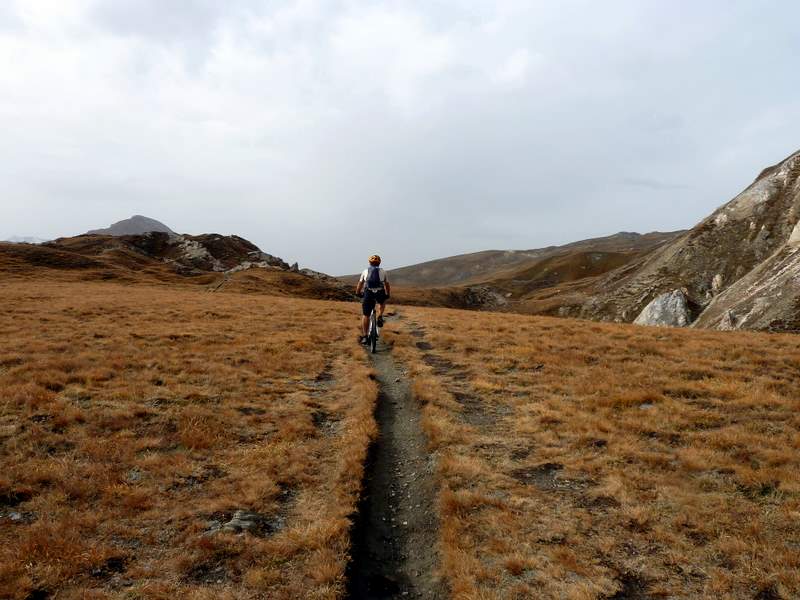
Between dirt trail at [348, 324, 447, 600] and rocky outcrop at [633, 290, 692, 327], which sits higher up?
rocky outcrop at [633, 290, 692, 327]

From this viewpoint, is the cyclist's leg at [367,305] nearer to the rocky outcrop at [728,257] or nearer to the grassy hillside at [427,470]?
the grassy hillside at [427,470]

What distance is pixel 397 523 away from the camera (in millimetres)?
8758

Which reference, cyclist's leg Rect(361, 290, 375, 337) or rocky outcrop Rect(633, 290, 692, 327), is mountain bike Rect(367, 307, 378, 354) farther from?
rocky outcrop Rect(633, 290, 692, 327)

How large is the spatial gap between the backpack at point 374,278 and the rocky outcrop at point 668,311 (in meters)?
45.2

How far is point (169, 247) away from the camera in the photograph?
9744 cm

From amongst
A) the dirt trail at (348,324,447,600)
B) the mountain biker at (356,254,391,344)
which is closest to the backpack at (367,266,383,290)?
the mountain biker at (356,254,391,344)

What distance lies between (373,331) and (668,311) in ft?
162

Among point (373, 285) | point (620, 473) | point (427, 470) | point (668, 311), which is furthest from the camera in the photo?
point (668, 311)

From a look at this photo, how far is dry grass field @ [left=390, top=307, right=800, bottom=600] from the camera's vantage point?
6.89m

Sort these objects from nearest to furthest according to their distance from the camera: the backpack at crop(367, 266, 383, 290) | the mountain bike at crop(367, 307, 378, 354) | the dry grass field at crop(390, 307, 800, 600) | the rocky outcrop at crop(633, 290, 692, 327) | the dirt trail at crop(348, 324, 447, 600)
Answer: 1. the dry grass field at crop(390, 307, 800, 600)
2. the dirt trail at crop(348, 324, 447, 600)
3. the backpack at crop(367, 266, 383, 290)
4. the mountain bike at crop(367, 307, 378, 354)
5. the rocky outcrop at crop(633, 290, 692, 327)

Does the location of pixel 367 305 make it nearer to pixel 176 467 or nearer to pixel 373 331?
pixel 373 331

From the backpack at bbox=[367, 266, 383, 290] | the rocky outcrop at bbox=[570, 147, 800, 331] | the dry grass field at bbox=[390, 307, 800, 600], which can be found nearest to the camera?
the dry grass field at bbox=[390, 307, 800, 600]

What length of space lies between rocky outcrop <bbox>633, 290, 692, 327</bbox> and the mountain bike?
44.3m

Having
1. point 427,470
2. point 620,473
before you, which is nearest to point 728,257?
point 620,473
